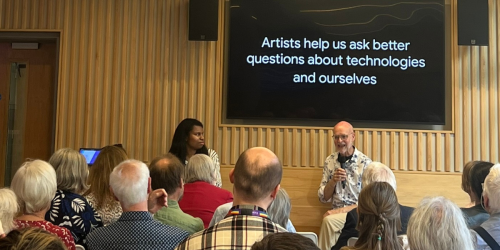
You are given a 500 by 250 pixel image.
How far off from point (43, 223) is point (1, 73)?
4.49 m

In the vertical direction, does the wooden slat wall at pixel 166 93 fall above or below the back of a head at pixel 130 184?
above

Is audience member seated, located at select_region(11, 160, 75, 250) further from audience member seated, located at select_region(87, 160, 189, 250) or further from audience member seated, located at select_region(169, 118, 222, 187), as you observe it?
audience member seated, located at select_region(169, 118, 222, 187)

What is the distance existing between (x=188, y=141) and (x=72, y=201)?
8.11 ft

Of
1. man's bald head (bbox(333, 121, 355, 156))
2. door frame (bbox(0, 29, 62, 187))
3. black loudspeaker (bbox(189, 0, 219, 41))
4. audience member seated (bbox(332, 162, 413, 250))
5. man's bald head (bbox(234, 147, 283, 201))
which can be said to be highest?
black loudspeaker (bbox(189, 0, 219, 41))

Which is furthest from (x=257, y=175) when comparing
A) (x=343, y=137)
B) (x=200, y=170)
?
(x=343, y=137)

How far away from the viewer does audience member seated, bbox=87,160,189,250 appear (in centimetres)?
216

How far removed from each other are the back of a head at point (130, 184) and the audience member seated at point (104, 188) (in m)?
0.81

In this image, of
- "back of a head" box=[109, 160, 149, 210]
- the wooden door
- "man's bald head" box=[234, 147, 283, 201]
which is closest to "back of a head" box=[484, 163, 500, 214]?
"man's bald head" box=[234, 147, 283, 201]

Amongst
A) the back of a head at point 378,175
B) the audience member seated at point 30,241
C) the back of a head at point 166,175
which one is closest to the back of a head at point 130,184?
the back of a head at point 166,175

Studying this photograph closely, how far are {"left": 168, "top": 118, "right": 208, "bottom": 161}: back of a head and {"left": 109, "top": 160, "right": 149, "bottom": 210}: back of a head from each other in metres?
2.79

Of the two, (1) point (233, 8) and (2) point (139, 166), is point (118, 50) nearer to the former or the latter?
(1) point (233, 8)

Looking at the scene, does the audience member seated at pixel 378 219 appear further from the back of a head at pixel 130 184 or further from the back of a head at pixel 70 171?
the back of a head at pixel 70 171

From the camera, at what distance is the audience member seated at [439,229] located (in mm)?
1901

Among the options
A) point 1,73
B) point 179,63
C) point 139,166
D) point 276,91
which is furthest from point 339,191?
point 1,73
